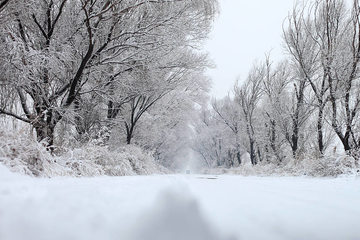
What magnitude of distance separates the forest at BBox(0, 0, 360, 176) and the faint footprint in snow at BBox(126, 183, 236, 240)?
2436 mm

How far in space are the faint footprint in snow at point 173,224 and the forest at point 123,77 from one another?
2.44m

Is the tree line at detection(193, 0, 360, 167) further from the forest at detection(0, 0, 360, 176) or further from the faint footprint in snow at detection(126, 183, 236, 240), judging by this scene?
the faint footprint in snow at detection(126, 183, 236, 240)

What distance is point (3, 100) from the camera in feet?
15.3

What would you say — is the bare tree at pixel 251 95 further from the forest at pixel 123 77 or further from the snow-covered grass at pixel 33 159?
the snow-covered grass at pixel 33 159

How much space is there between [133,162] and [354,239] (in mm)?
7053

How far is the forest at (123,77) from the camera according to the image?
3.70m

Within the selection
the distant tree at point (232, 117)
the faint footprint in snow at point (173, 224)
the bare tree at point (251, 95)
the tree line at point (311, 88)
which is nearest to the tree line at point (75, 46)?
the faint footprint in snow at point (173, 224)

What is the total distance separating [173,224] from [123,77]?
20.6 feet

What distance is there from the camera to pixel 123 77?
6.40 meters

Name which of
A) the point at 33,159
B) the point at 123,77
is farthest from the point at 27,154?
the point at 123,77

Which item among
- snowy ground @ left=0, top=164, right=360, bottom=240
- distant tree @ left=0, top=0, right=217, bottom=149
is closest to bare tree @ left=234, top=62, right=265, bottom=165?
distant tree @ left=0, top=0, right=217, bottom=149

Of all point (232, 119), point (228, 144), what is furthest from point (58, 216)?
point (228, 144)

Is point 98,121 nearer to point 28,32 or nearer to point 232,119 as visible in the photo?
point 28,32

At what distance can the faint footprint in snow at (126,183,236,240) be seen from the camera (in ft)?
1.52
